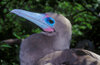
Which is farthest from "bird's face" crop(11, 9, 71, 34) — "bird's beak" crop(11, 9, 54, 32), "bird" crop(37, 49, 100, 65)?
"bird" crop(37, 49, 100, 65)

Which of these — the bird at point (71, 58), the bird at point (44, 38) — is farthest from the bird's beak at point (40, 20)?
the bird at point (71, 58)

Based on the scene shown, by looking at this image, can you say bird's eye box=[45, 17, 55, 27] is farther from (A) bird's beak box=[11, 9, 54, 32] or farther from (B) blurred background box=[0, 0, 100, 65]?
(B) blurred background box=[0, 0, 100, 65]

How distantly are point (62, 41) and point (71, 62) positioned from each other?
0.43 metres

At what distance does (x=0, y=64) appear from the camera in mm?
2238

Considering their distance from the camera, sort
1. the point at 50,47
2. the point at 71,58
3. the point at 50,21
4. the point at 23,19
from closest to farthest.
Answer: the point at 71,58, the point at 50,47, the point at 50,21, the point at 23,19

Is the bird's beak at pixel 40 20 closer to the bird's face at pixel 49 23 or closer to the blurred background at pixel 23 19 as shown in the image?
the bird's face at pixel 49 23

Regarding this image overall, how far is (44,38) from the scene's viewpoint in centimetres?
200

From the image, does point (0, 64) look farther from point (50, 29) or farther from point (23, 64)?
point (50, 29)

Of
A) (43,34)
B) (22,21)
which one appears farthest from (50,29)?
(22,21)

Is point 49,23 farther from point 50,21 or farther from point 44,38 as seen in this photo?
point 44,38

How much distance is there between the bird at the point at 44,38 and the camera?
1897 mm

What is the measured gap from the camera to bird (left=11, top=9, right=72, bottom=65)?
6.22ft

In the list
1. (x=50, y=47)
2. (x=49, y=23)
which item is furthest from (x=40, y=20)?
(x=50, y=47)

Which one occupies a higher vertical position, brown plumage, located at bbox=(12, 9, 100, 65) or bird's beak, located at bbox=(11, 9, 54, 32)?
bird's beak, located at bbox=(11, 9, 54, 32)
